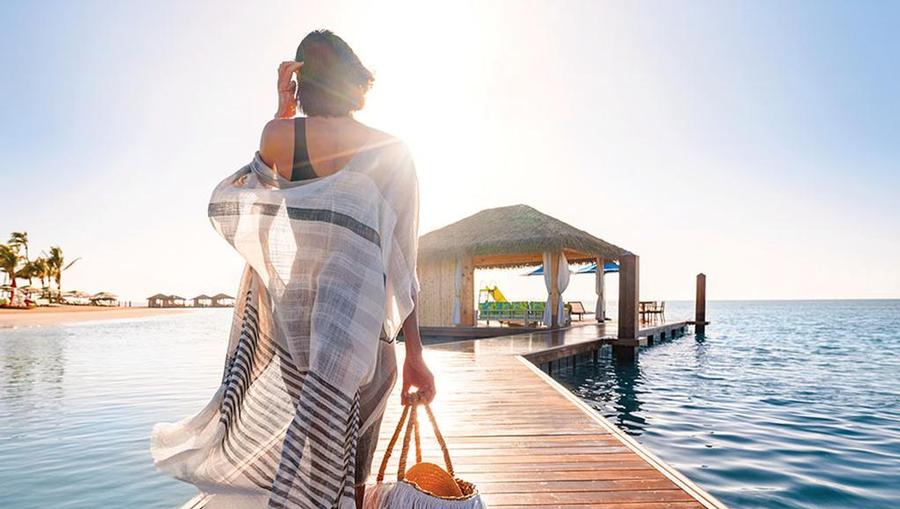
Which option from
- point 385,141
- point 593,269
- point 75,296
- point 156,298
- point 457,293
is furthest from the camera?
point 156,298

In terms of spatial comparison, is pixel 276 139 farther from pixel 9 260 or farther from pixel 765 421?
pixel 9 260

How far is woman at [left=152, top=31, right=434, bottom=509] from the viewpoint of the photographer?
114cm

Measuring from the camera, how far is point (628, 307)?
1330 cm

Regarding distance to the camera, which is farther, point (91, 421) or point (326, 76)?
point (91, 421)

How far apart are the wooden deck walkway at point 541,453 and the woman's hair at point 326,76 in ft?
7.18

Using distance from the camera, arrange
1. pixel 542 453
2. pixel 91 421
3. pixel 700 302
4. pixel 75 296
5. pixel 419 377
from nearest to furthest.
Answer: pixel 419 377, pixel 542 453, pixel 91 421, pixel 700 302, pixel 75 296

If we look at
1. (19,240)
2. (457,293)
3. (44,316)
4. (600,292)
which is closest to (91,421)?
(457,293)

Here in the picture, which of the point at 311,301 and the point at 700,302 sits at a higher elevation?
the point at 311,301

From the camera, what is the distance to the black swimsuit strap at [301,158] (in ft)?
4.27

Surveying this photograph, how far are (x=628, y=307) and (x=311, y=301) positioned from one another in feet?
43.1

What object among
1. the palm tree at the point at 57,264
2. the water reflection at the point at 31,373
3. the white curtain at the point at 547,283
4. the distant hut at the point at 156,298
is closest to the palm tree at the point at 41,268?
the palm tree at the point at 57,264

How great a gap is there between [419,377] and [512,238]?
15.5 metres

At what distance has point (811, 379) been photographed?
37.9 feet

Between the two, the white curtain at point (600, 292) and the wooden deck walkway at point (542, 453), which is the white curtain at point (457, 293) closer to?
the white curtain at point (600, 292)
